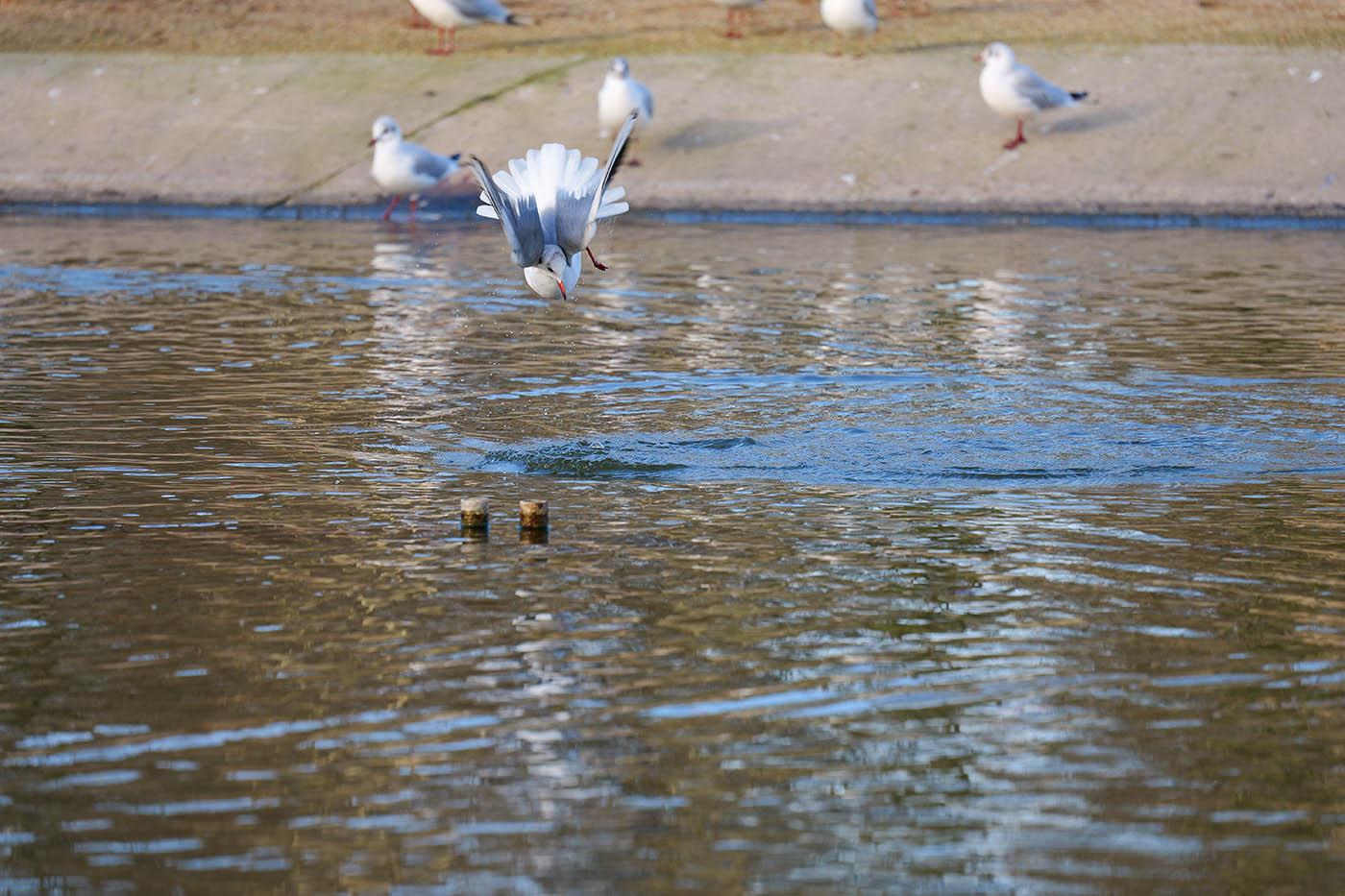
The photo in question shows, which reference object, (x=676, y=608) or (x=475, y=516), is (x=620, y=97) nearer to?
(x=475, y=516)

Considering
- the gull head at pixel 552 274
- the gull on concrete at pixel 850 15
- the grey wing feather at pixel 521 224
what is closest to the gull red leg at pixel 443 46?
the gull on concrete at pixel 850 15

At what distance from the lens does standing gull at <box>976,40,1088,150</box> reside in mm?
21047

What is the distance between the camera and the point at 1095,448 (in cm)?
915

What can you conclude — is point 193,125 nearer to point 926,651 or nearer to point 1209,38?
point 1209,38

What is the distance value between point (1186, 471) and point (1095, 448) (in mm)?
536

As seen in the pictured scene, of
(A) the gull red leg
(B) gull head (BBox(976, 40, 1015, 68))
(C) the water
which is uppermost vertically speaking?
(A) the gull red leg

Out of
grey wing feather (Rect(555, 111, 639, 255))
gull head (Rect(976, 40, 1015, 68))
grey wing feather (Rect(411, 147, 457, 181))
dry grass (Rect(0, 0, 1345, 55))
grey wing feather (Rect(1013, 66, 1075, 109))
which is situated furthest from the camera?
dry grass (Rect(0, 0, 1345, 55))

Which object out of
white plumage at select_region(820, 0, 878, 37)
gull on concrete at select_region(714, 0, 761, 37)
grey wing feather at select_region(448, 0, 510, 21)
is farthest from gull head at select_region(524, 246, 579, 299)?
grey wing feather at select_region(448, 0, 510, 21)

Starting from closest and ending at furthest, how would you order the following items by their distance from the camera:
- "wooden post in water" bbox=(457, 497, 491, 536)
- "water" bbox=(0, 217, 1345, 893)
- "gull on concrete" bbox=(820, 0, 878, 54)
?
"water" bbox=(0, 217, 1345, 893)
"wooden post in water" bbox=(457, 497, 491, 536)
"gull on concrete" bbox=(820, 0, 878, 54)

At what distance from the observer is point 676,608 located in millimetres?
6422

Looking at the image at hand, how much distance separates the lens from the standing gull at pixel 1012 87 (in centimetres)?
2105

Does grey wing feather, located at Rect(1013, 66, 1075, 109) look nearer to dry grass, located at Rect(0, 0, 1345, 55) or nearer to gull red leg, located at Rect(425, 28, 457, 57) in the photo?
dry grass, located at Rect(0, 0, 1345, 55)

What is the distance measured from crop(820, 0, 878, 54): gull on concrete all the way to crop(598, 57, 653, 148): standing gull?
3391mm

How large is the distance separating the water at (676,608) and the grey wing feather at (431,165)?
7118 millimetres
